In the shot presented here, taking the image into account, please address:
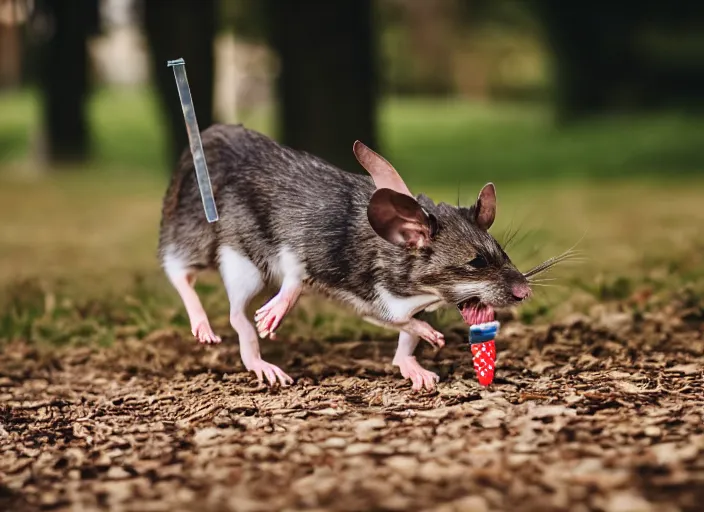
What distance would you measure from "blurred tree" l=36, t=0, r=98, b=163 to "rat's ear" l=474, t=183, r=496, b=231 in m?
15.1

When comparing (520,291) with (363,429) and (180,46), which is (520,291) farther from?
(180,46)

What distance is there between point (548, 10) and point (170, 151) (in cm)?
1014

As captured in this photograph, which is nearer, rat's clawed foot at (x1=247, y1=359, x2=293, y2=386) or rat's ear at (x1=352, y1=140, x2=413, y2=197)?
rat's ear at (x1=352, y1=140, x2=413, y2=197)

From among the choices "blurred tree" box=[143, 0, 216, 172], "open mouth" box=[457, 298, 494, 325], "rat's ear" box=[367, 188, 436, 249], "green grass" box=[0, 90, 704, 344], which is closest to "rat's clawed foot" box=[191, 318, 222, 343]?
"rat's ear" box=[367, 188, 436, 249]

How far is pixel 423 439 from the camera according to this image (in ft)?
13.3

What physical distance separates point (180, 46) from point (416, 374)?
818cm

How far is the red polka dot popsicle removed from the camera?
14.7 ft

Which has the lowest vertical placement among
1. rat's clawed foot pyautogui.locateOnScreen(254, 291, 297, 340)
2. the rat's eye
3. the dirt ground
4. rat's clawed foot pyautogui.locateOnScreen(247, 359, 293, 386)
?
the dirt ground

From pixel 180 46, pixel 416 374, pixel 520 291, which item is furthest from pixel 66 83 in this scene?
pixel 520 291

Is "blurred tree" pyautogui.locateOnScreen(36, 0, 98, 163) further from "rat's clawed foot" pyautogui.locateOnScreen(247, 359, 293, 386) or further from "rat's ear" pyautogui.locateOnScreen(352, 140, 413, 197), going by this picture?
"rat's ear" pyautogui.locateOnScreen(352, 140, 413, 197)

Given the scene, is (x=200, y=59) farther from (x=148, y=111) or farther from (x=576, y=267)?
(x=148, y=111)

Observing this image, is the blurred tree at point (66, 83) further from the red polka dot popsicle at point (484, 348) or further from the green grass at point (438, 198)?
the red polka dot popsicle at point (484, 348)

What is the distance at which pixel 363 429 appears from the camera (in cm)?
419

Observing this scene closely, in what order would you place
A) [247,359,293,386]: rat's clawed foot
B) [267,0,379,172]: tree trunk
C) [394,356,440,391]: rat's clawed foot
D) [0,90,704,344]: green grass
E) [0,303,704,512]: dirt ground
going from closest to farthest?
[0,303,704,512]: dirt ground → [394,356,440,391]: rat's clawed foot → [247,359,293,386]: rat's clawed foot → [0,90,704,344]: green grass → [267,0,379,172]: tree trunk
